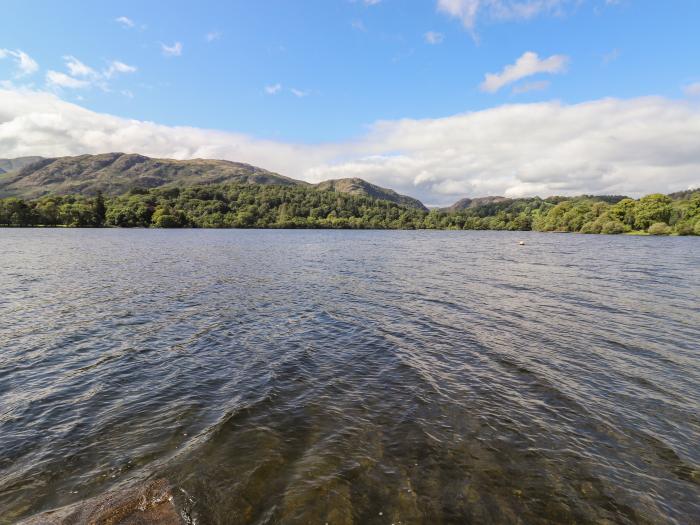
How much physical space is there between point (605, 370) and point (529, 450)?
8595 mm

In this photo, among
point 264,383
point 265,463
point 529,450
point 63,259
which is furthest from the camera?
point 63,259

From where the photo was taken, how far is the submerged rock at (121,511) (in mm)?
7164

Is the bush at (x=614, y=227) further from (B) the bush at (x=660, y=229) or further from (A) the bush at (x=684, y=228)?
(A) the bush at (x=684, y=228)

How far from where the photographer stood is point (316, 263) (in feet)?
194

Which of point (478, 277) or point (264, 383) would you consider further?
point (478, 277)

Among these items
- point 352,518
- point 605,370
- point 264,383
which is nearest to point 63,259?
point 264,383

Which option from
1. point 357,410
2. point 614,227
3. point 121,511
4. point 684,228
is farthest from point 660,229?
point 121,511

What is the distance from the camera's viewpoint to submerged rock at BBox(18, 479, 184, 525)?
7.16 meters

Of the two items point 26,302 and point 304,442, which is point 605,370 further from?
point 26,302

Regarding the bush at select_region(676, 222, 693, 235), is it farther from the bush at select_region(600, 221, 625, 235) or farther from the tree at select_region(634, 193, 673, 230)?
the bush at select_region(600, 221, 625, 235)

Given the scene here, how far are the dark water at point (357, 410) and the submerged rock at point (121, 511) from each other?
19.8 inches

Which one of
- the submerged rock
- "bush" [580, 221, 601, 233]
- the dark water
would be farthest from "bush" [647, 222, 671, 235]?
the submerged rock

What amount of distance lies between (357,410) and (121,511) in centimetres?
719

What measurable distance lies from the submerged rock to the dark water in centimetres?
50
